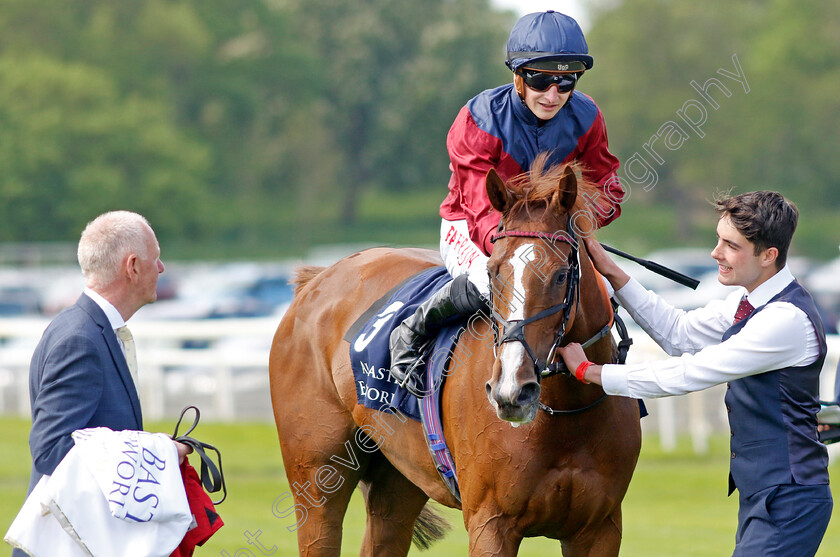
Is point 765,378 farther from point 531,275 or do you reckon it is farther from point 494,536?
point 494,536

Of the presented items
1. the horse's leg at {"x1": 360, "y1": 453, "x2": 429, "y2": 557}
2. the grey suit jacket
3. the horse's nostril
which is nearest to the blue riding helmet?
the horse's nostril

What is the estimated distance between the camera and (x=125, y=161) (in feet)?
116

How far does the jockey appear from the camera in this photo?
11.3 feet

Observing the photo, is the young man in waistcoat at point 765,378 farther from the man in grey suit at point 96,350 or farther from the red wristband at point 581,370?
the man in grey suit at point 96,350

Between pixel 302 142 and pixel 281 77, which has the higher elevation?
pixel 281 77

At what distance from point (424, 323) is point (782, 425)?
4.13ft

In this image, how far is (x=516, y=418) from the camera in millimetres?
2875

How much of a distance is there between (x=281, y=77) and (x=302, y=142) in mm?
3136

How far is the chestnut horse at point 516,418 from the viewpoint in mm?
2971

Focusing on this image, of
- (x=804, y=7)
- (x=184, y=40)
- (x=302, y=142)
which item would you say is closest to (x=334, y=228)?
(x=302, y=142)

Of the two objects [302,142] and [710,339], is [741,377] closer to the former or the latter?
[710,339]

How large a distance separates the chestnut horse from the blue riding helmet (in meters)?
0.37

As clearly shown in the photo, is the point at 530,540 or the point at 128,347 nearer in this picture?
the point at 128,347

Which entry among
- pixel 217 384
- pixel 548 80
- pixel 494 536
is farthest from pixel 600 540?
pixel 217 384
